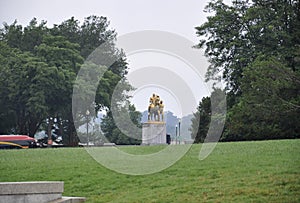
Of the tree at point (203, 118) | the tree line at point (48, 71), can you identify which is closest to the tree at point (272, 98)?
the tree at point (203, 118)

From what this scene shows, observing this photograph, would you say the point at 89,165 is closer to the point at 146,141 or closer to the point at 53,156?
the point at 53,156

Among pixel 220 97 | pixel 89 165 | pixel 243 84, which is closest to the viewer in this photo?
pixel 89 165

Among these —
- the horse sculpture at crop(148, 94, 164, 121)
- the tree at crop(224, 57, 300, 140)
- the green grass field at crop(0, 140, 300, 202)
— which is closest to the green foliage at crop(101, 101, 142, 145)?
the horse sculpture at crop(148, 94, 164, 121)

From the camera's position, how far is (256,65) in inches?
1319

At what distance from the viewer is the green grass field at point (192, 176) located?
49.4 ft

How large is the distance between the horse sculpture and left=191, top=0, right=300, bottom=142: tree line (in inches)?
185

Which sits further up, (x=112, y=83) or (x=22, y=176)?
(x=112, y=83)

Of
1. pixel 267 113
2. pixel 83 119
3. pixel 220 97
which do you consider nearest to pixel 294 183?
pixel 267 113

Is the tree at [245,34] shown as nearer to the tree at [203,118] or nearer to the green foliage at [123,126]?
the tree at [203,118]

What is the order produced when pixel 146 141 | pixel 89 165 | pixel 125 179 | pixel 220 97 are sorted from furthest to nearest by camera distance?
pixel 220 97 < pixel 146 141 < pixel 89 165 < pixel 125 179

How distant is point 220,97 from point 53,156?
31516mm

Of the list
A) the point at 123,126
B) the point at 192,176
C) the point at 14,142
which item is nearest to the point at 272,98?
the point at 192,176

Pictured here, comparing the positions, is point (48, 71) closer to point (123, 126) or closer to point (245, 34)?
point (245, 34)

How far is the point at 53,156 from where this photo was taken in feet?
81.0
